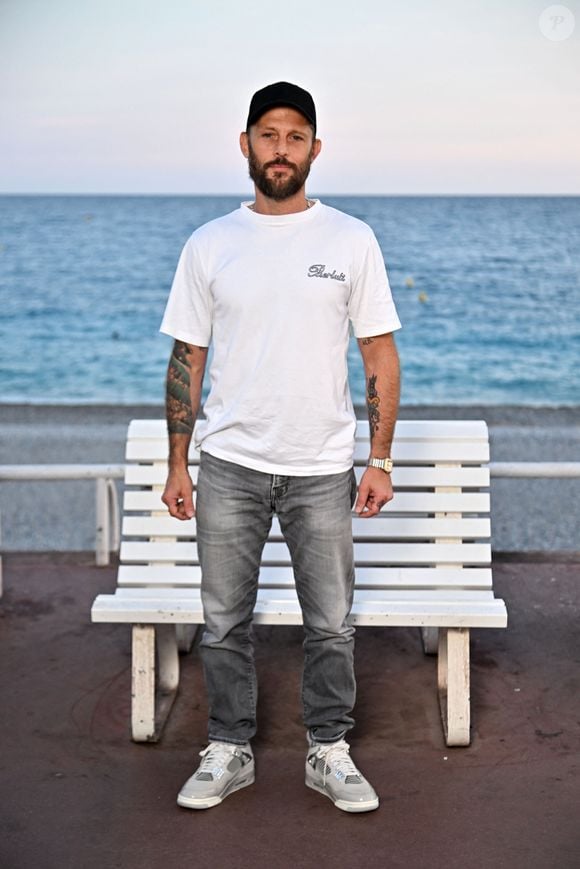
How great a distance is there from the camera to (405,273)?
1750 inches

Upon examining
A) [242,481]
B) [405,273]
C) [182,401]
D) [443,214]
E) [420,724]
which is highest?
[443,214]

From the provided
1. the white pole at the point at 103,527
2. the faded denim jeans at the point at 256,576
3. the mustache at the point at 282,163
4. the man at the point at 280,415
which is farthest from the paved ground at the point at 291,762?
the mustache at the point at 282,163

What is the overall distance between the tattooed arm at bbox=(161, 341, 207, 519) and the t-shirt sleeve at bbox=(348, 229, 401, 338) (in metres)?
0.50

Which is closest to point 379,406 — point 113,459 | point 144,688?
point 144,688

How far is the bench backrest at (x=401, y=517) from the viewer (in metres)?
4.41

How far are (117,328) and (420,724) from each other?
2795cm

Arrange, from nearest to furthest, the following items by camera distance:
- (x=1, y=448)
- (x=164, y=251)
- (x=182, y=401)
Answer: (x=182, y=401) → (x=1, y=448) → (x=164, y=251)

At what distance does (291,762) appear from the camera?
157 inches

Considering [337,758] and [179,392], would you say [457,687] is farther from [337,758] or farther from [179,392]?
[179,392]

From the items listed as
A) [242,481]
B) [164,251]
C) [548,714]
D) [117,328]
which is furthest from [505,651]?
[164,251]

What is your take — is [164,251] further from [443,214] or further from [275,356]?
[275,356]

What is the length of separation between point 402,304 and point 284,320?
33.1 m

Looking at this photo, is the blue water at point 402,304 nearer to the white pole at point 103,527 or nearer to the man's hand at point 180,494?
the white pole at point 103,527

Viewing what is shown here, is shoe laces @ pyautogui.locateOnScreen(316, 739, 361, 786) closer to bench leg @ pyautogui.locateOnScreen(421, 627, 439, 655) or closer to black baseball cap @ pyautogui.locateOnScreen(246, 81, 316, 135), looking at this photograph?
bench leg @ pyautogui.locateOnScreen(421, 627, 439, 655)
